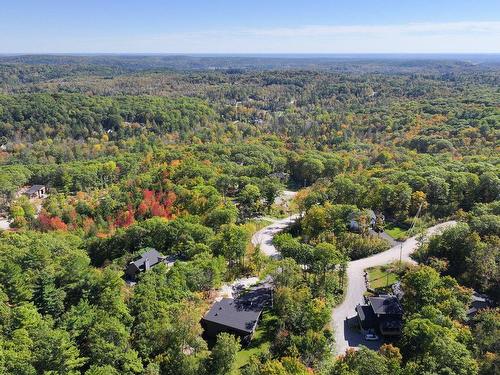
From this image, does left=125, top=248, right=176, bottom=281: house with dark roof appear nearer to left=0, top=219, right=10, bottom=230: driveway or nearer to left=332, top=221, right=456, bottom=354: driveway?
left=332, top=221, right=456, bottom=354: driveway

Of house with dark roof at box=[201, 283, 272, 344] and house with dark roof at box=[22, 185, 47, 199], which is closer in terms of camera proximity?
house with dark roof at box=[201, 283, 272, 344]

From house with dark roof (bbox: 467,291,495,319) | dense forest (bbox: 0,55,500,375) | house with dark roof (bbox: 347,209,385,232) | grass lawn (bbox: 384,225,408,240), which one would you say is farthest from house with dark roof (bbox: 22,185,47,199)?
house with dark roof (bbox: 467,291,495,319)

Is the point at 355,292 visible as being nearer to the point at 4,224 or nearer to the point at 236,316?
the point at 236,316

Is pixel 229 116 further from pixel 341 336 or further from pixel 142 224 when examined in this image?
pixel 341 336

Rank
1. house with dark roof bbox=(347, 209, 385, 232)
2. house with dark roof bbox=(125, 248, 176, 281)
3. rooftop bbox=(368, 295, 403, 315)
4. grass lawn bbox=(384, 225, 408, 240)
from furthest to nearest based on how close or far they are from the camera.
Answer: grass lawn bbox=(384, 225, 408, 240) → house with dark roof bbox=(347, 209, 385, 232) → house with dark roof bbox=(125, 248, 176, 281) → rooftop bbox=(368, 295, 403, 315)

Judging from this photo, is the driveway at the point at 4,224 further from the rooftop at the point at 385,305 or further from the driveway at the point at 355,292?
the rooftop at the point at 385,305

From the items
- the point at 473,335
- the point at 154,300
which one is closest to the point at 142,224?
the point at 154,300

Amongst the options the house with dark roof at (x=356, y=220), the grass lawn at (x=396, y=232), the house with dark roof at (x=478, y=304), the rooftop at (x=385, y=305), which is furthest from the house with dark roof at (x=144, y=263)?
the house with dark roof at (x=478, y=304)

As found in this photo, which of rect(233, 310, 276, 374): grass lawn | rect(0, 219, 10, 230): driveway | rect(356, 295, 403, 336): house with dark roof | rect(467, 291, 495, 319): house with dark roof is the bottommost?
rect(0, 219, 10, 230): driveway
